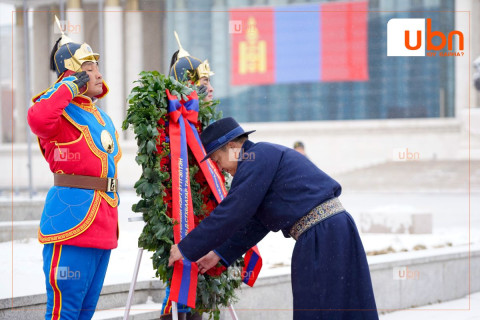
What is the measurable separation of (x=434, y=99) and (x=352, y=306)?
127 ft

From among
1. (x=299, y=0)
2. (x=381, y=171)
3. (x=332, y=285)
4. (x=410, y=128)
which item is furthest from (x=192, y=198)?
(x=299, y=0)

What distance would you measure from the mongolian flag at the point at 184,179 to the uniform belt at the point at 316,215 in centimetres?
69

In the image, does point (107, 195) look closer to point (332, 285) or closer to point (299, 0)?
point (332, 285)

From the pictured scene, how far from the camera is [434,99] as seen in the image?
4075 centimetres

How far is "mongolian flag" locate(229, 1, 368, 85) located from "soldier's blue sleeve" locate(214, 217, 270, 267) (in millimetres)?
37725

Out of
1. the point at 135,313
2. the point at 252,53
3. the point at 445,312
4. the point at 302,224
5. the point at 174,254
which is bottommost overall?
the point at 445,312

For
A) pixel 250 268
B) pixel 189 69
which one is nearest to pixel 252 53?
pixel 189 69

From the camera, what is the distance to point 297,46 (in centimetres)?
4128
